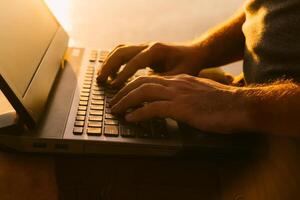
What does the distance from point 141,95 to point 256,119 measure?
188 millimetres

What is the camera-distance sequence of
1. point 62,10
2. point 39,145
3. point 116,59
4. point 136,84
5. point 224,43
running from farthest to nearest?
1. point 62,10
2. point 224,43
3. point 116,59
4. point 136,84
5. point 39,145

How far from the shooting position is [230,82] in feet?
2.66

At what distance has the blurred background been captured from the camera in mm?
1092

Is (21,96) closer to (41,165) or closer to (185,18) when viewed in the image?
(41,165)

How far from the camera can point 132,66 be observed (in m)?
0.72

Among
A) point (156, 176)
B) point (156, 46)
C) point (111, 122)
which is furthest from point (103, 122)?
point (156, 46)

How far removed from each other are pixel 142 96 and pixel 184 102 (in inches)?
2.8

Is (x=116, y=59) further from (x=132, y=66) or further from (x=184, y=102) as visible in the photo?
(x=184, y=102)

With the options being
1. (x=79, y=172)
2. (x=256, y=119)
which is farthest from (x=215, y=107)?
(x=79, y=172)

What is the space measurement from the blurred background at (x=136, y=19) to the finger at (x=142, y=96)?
1.45 ft

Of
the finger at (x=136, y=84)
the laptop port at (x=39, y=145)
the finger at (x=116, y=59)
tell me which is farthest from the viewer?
the finger at (x=116, y=59)

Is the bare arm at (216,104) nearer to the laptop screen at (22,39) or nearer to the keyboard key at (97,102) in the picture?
the keyboard key at (97,102)

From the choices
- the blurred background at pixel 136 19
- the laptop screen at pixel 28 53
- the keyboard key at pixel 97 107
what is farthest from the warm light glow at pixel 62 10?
the keyboard key at pixel 97 107

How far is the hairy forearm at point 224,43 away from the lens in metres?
0.85
